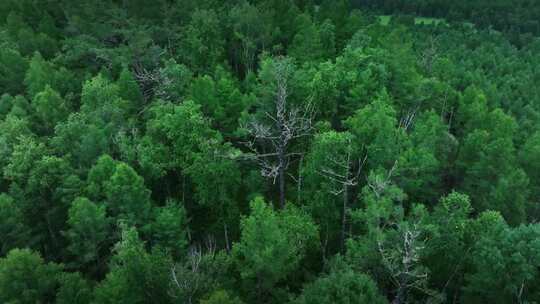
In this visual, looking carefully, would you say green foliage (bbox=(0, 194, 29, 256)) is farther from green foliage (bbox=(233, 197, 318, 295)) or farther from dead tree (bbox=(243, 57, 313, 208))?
dead tree (bbox=(243, 57, 313, 208))

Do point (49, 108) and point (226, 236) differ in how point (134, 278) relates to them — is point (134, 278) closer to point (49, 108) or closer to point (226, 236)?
point (226, 236)

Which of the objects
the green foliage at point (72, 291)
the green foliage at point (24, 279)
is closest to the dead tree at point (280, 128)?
the green foliage at point (72, 291)

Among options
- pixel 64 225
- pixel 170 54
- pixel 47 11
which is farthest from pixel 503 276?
pixel 47 11

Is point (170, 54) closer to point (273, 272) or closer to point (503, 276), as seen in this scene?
point (273, 272)

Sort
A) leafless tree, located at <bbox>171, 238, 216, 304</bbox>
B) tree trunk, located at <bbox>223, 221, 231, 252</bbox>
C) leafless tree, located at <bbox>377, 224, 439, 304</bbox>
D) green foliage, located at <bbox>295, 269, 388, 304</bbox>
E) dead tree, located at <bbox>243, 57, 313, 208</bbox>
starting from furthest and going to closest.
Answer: tree trunk, located at <bbox>223, 221, 231, 252</bbox> → dead tree, located at <bbox>243, 57, 313, 208</bbox> → green foliage, located at <bbox>295, 269, 388, 304</bbox> → leafless tree, located at <bbox>377, 224, 439, 304</bbox> → leafless tree, located at <bbox>171, 238, 216, 304</bbox>

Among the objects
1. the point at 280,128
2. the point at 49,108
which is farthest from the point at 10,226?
the point at 280,128

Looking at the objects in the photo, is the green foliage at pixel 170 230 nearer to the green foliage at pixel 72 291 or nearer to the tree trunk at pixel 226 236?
the tree trunk at pixel 226 236

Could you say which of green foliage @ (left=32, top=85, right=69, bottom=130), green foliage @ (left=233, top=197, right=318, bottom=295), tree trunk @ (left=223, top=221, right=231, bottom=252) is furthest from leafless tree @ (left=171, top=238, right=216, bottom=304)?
green foliage @ (left=32, top=85, right=69, bottom=130)
